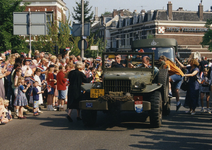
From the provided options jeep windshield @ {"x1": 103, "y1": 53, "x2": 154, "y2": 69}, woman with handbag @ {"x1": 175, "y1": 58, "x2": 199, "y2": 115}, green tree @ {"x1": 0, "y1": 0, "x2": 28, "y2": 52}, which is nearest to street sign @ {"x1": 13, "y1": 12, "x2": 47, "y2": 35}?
green tree @ {"x1": 0, "y1": 0, "x2": 28, "y2": 52}

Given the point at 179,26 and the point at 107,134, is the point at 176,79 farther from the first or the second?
the point at 179,26

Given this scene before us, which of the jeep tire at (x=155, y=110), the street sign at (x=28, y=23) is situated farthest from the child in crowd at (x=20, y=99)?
the street sign at (x=28, y=23)

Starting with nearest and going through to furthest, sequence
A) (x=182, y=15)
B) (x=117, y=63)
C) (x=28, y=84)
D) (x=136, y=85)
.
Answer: (x=136, y=85) → (x=117, y=63) → (x=28, y=84) → (x=182, y=15)

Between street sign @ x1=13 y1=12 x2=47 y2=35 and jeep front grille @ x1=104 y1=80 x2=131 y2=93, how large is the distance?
30.8 ft

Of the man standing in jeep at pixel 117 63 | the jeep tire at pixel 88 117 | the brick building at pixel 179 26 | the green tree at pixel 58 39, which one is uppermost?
the brick building at pixel 179 26

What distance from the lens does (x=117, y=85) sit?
9.00 metres

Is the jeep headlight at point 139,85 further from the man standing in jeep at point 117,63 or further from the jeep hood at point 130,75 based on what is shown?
the man standing in jeep at point 117,63

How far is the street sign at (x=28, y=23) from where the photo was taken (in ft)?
58.1

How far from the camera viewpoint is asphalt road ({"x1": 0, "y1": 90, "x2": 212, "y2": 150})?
7.04 meters

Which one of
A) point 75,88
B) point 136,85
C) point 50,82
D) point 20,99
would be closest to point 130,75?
point 136,85

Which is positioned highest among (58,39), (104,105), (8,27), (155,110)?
(8,27)

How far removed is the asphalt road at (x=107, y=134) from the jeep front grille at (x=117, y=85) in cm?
99

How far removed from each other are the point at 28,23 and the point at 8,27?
8.28 m

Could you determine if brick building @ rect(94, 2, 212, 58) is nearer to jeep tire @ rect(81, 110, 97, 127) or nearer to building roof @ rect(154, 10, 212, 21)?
building roof @ rect(154, 10, 212, 21)
